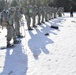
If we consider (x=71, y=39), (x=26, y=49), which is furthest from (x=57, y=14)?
(x=26, y=49)

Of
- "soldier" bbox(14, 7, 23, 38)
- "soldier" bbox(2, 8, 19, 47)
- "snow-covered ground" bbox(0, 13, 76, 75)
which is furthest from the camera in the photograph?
"soldier" bbox(14, 7, 23, 38)

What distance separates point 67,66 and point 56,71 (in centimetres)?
69

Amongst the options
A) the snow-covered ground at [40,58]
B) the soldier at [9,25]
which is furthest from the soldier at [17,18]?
the soldier at [9,25]

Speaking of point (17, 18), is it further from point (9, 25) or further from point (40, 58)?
point (40, 58)

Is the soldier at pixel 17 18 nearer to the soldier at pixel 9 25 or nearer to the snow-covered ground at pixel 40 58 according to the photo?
the snow-covered ground at pixel 40 58

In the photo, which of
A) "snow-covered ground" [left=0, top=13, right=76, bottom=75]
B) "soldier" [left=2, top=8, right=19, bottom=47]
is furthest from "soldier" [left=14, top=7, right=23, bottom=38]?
"soldier" [left=2, top=8, right=19, bottom=47]

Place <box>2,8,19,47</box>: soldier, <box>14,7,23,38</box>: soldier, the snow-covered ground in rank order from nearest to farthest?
the snow-covered ground, <box>2,8,19,47</box>: soldier, <box>14,7,23,38</box>: soldier

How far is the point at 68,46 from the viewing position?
13.3m

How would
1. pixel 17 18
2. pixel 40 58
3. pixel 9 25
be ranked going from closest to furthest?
pixel 40 58 < pixel 9 25 < pixel 17 18

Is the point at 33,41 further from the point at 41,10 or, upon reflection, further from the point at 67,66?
the point at 41,10

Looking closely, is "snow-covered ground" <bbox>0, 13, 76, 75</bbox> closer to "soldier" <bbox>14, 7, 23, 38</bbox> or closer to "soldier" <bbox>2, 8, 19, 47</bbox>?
"soldier" <bbox>2, 8, 19, 47</bbox>

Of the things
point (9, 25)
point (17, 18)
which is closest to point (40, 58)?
point (9, 25)

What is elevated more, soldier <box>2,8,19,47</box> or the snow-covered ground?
soldier <box>2,8,19,47</box>

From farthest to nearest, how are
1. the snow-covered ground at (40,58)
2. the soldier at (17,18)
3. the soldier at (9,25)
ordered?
the soldier at (17,18), the soldier at (9,25), the snow-covered ground at (40,58)
